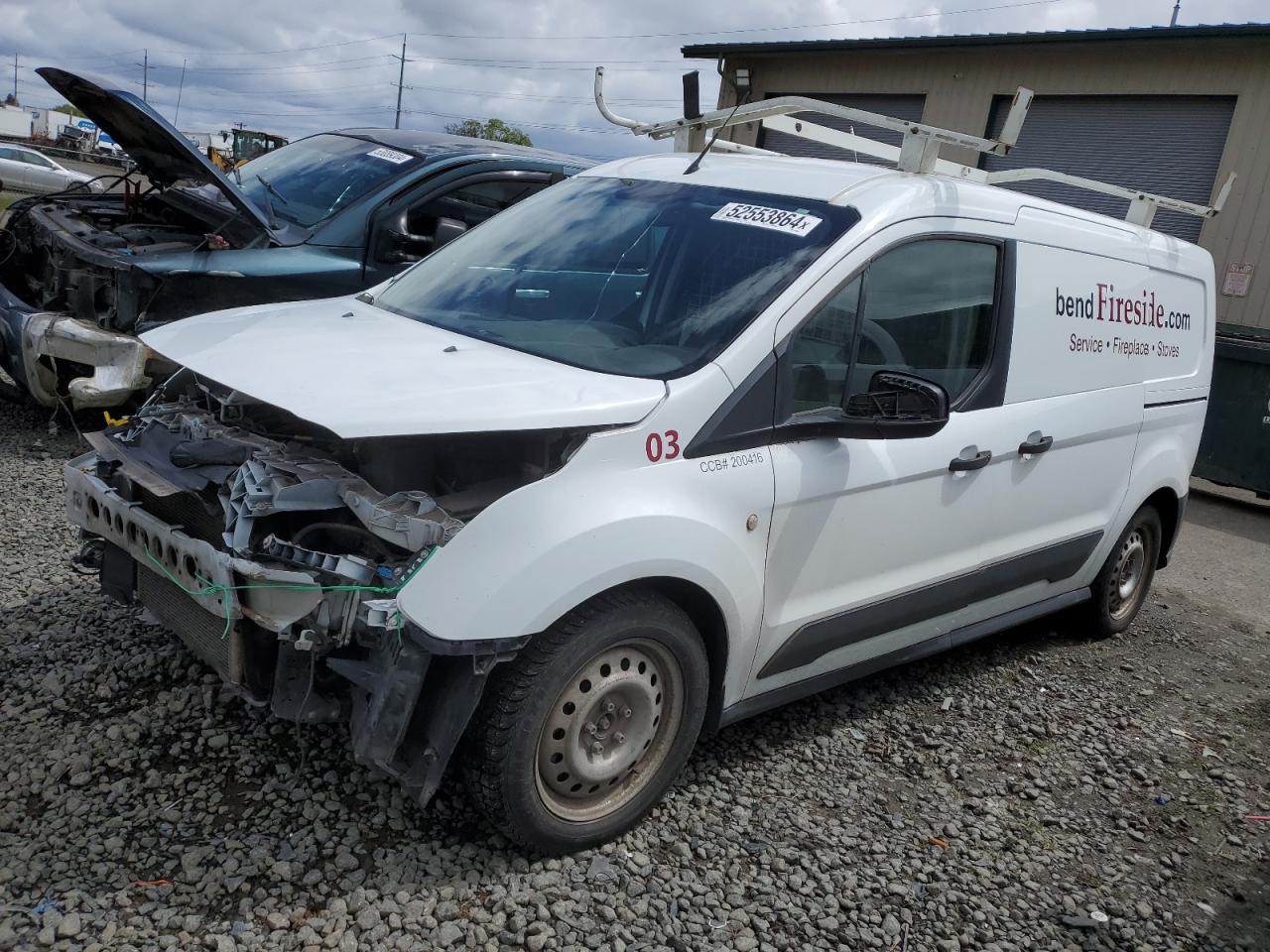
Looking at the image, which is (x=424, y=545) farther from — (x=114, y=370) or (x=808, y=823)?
(x=114, y=370)

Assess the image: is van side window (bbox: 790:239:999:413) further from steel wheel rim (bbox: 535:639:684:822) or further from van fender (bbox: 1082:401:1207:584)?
van fender (bbox: 1082:401:1207:584)

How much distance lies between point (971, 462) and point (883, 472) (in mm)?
476

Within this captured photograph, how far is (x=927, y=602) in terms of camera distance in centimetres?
385

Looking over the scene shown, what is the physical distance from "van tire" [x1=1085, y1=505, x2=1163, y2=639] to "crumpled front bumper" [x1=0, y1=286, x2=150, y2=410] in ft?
16.5

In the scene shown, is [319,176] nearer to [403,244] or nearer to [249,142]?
[403,244]

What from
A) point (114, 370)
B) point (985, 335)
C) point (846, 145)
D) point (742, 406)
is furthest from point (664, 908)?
point (114, 370)

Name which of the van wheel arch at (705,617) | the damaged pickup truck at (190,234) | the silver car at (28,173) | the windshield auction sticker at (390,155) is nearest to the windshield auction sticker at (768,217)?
the van wheel arch at (705,617)

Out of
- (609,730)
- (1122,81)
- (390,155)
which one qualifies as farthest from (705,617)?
(1122,81)

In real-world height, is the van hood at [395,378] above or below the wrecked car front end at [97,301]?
above

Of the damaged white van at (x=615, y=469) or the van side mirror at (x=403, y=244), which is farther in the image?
the van side mirror at (x=403, y=244)

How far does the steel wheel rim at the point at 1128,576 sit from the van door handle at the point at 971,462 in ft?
5.63

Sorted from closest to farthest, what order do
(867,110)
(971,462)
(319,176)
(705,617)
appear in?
(705,617)
(971,462)
(319,176)
(867,110)

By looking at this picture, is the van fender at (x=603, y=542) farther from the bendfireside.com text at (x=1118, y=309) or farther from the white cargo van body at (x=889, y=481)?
the bendfireside.com text at (x=1118, y=309)

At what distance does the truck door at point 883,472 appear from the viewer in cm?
324
